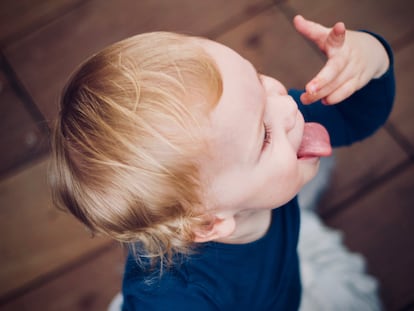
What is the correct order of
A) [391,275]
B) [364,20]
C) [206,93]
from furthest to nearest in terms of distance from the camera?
[364,20], [391,275], [206,93]

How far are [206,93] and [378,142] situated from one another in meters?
0.71

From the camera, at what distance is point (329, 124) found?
85cm

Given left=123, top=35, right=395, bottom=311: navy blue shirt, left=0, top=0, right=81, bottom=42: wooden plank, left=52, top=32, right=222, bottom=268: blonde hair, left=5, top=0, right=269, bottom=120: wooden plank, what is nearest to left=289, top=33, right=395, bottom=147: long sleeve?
left=123, top=35, right=395, bottom=311: navy blue shirt

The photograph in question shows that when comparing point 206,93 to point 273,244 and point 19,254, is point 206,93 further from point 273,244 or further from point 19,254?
point 19,254

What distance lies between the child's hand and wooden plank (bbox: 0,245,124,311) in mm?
637

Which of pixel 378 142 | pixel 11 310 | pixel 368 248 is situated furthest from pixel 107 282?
pixel 378 142

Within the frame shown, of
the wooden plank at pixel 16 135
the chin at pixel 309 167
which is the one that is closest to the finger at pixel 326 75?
the chin at pixel 309 167

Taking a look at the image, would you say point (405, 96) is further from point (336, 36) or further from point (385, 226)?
point (336, 36)

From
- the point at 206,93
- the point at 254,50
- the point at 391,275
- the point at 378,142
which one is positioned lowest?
the point at 391,275

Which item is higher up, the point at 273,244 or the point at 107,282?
the point at 273,244

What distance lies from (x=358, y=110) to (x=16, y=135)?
881 mm

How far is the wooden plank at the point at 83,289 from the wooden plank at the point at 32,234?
0.03 metres

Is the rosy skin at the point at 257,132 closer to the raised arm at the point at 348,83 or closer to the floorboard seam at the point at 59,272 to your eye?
the raised arm at the point at 348,83

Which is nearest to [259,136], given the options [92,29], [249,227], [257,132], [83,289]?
[257,132]
